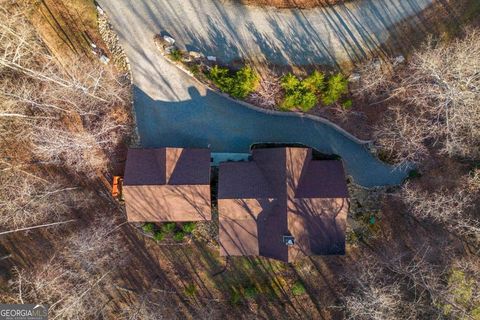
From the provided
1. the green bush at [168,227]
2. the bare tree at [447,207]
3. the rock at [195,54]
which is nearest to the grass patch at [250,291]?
the green bush at [168,227]

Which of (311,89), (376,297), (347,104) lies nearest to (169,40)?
(311,89)

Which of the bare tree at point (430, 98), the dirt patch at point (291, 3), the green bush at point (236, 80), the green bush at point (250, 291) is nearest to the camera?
the bare tree at point (430, 98)

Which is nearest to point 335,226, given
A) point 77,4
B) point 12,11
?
point 77,4

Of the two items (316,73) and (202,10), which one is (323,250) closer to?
(316,73)

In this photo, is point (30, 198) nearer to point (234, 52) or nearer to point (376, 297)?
point (234, 52)

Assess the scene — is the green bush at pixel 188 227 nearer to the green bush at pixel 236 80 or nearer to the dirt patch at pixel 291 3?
the green bush at pixel 236 80

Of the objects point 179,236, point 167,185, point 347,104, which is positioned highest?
point 167,185
